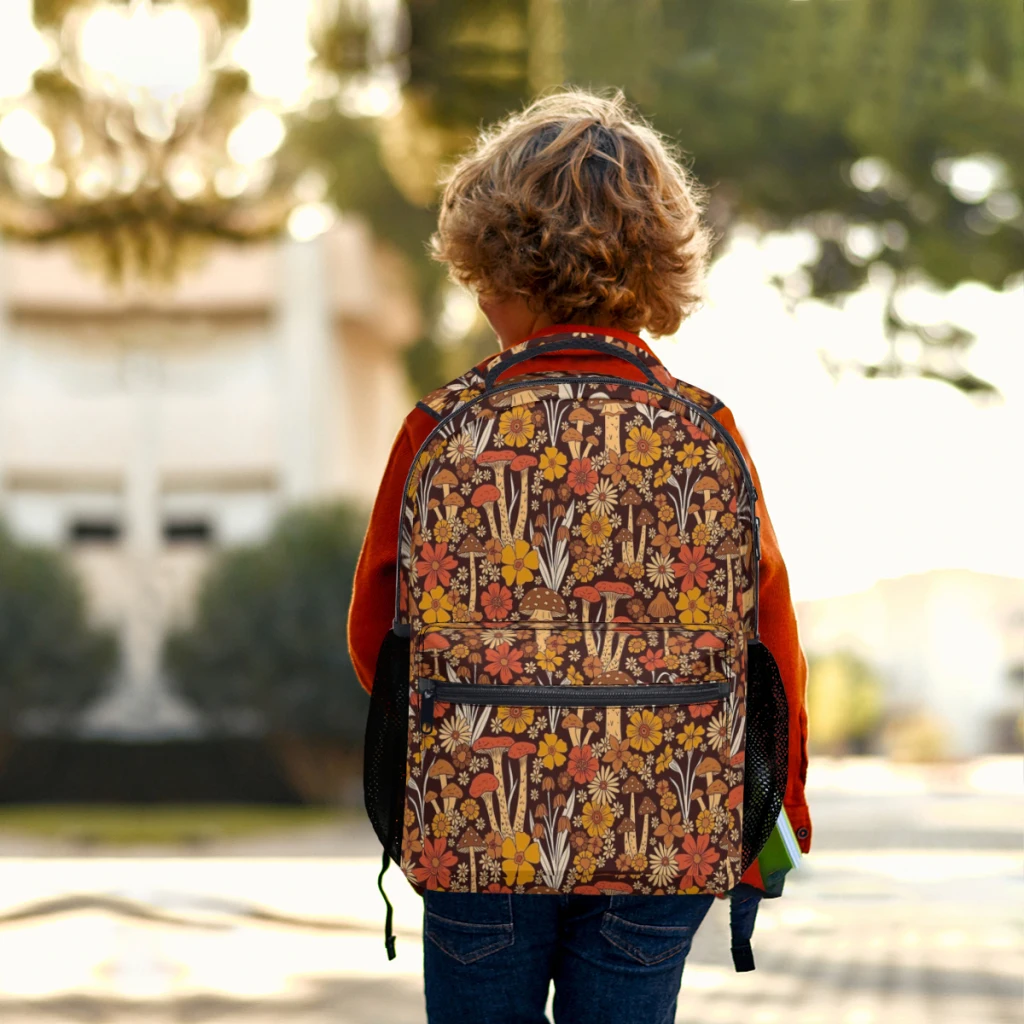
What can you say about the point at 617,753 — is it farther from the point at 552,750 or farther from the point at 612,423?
the point at 612,423

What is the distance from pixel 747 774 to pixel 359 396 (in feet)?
70.5

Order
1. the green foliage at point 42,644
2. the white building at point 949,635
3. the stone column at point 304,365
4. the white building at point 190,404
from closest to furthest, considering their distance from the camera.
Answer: the green foliage at point 42,644, the white building at point 190,404, the stone column at point 304,365, the white building at point 949,635

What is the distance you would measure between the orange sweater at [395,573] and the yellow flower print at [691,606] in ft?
0.35

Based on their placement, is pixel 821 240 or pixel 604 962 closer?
pixel 604 962

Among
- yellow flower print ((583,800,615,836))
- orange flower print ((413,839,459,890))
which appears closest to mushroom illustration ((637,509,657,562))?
yellow flower print ((583,800,615,836))

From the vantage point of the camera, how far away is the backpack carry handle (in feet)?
6.18

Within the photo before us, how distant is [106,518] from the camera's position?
879 inches

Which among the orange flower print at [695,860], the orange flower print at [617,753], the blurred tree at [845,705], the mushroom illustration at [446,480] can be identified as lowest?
the blurred tree at [845,705]

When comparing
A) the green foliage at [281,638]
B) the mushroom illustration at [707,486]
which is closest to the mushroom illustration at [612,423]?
the mushroom illustration at [707,486]

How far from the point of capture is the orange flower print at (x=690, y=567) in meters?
1.82

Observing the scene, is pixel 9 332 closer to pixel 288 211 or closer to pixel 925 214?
pixel 288 211

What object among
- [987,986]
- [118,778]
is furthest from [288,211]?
[118,778]

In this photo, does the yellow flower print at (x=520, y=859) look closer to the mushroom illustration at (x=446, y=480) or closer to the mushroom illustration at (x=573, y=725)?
the mushroom illustration at (x=573, y=725)

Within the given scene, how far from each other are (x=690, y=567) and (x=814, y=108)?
714 centimetres
